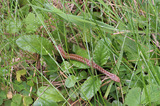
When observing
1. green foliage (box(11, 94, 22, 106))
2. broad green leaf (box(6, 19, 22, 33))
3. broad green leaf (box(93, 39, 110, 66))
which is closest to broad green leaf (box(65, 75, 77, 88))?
broad green leaf (box(93, 39, 110, 66))

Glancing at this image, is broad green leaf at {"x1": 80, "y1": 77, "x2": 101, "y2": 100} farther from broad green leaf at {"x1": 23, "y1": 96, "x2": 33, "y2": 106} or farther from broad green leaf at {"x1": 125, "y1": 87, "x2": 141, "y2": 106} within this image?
broad green leaf at {"x1": 23, "y1": 96, "x2": 33, "y2": 106}

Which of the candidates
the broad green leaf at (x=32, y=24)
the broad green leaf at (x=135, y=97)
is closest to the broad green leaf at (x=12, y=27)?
the broad green leaf at (x=32, y=24)

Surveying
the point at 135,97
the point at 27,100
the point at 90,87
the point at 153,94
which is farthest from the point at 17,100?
the point at 153,94

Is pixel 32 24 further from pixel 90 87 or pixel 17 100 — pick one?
pixel 90 87

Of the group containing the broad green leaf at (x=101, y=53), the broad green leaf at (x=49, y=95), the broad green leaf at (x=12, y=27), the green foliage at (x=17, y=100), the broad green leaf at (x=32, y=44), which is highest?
the broad green leaf at (x=12, y=27)

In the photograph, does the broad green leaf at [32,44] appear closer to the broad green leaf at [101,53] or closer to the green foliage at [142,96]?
the broad green leaf at [101,53]

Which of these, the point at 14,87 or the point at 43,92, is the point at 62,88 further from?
the point at 14,87
